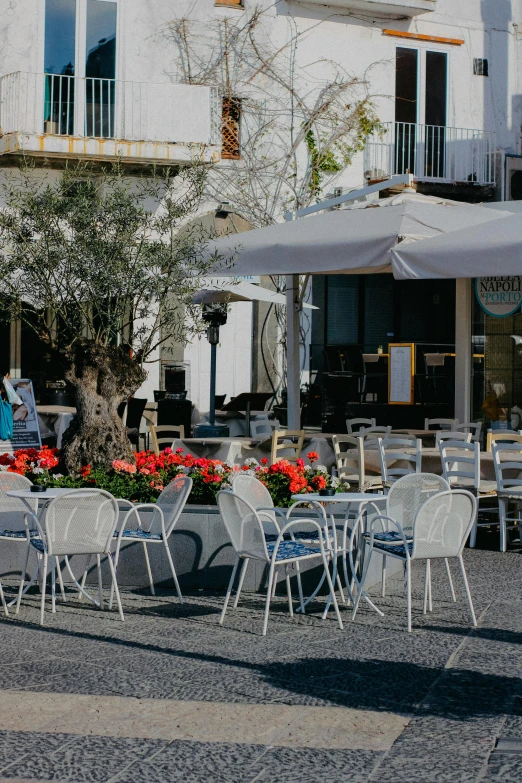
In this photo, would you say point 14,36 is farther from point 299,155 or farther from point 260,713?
point 260,713

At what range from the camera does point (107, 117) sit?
1891 cm

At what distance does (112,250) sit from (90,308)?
1.67 feet

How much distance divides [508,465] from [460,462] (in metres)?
0.64

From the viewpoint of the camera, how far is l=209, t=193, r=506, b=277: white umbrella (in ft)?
34.1

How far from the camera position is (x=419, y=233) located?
10508mm

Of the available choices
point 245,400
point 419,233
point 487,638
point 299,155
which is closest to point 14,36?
point 299,155

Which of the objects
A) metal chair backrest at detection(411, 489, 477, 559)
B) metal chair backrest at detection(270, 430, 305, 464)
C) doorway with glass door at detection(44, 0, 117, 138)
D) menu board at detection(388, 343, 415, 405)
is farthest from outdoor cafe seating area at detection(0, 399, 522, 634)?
doorway with glass door at detection(44, 0, 117, 138)

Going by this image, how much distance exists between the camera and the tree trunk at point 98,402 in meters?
9.52

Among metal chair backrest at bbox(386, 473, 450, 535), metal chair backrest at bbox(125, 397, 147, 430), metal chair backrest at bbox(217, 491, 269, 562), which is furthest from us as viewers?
metal chair backrest at bbox(125, 397, 147, 430)

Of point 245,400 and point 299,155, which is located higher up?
point 299,155

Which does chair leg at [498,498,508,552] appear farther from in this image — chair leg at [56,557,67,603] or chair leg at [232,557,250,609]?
chair leg at [56,557,67,603]

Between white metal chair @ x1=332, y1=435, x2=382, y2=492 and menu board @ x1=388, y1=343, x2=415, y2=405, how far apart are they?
2962 mm

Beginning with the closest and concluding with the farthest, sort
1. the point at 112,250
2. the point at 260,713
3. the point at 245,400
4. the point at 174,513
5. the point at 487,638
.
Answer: the point at 260,713, the point at 487,638, the point at 174,513, the point at 112,250, the point at 245,400

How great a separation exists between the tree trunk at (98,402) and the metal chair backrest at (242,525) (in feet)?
7.46
